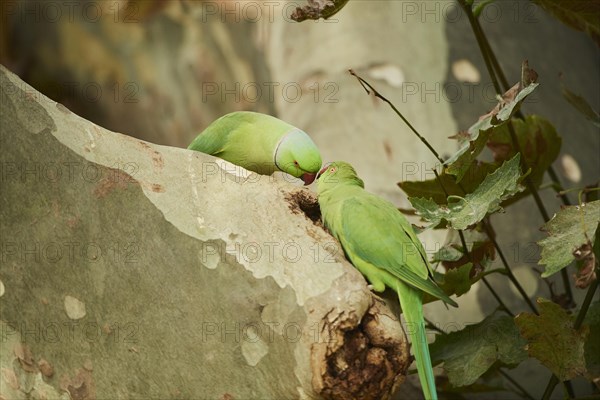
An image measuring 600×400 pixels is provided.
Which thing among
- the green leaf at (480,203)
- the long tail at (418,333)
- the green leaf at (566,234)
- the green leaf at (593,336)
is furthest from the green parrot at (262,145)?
the green leaf at (593,336)

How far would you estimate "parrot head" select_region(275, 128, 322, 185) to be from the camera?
223 centimetres

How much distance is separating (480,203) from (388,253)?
276 millimetres

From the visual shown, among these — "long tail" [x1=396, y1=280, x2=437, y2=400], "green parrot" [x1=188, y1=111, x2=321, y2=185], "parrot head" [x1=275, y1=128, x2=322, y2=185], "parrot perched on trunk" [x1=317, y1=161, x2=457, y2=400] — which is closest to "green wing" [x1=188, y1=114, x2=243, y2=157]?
"green parrot" [x1=188, y1=111, x2=321, y2=185]

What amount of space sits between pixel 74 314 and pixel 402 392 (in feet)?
4.33

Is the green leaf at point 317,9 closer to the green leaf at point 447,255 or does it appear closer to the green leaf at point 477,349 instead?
the green leaf at point 447,255

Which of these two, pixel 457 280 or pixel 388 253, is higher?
pixel 388 253

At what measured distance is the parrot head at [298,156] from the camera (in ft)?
7.32

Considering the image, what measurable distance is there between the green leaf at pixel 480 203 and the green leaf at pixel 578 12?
63cm

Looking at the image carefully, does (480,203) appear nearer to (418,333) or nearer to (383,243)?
(383,243)

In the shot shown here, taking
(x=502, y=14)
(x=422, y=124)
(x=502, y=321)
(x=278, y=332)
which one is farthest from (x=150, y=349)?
(x=502, y=14)

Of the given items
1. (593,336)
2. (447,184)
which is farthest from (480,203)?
(593,336)

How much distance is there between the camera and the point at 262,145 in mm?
2291

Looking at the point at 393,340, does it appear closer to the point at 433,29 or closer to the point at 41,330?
the point at 41,330

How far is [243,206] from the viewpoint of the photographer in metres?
1.79
